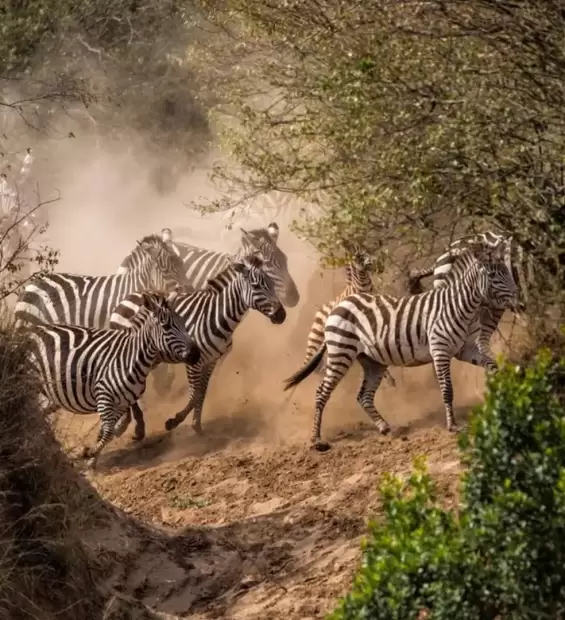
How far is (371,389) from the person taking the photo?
1254cm

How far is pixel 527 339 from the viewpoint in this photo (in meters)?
9.06

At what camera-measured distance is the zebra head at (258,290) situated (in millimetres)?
13117

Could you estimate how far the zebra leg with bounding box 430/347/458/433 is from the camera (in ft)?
38.4

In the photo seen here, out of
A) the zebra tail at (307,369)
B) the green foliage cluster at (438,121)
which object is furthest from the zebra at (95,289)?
the green foliage cluster at (438,121)

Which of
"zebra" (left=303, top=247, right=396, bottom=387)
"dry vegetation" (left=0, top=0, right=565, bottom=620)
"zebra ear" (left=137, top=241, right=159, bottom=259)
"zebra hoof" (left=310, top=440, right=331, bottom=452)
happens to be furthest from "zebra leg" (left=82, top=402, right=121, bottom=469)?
"zebra ear" (left=137, top=241, right=159, bottom=259)

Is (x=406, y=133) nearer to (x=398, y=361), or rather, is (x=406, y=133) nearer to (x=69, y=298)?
(x=398, y=361)

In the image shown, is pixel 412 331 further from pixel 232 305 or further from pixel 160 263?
pixel 160 263

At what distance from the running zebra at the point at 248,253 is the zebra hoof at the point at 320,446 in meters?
2.70

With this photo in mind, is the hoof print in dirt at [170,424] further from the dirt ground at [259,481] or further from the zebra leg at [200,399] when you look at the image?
the zebra leg at [200,399]

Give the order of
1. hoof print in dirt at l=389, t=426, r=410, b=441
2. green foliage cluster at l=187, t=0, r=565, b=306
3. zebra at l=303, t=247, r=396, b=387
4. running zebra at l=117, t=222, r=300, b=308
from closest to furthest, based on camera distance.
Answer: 1. green foliage cluster at l=187, t=0, r=565, b=306
2. hoof print in dirt at l=389, t=426, r=410, b=441
3. zebra at l=303, t=247, r=396, b=387
4. running zebra at l=117, t=222, r=300, b=308

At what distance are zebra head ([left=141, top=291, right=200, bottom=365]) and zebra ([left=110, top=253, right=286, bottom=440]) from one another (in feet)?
3.24

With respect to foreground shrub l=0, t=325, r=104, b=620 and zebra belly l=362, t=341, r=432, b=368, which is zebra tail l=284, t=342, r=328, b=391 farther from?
foreground shrub l=0, t=325, r=104, b=620

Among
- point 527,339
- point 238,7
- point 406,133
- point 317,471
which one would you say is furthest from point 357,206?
point 317,471

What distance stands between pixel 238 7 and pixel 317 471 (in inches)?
162
